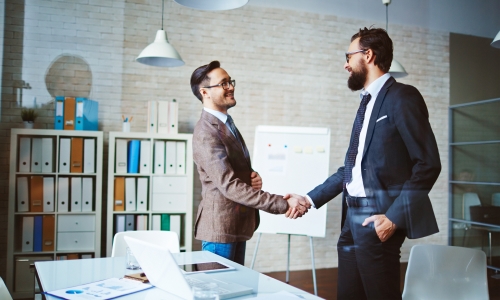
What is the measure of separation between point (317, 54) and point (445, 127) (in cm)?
143

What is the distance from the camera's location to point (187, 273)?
2.01 meters

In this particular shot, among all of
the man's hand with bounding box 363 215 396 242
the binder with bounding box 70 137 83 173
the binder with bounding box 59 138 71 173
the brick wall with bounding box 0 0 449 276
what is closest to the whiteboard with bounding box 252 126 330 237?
the brick wall with bounding box 0 0 449 276

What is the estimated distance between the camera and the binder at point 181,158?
445cm

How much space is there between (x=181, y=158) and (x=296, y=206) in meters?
1.54

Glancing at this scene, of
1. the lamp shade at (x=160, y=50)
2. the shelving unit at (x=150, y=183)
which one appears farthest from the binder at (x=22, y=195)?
the lamp shade at (x=160, y=50)

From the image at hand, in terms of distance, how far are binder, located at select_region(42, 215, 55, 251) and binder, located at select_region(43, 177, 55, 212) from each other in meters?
0.08

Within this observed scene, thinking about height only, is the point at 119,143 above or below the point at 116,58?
below

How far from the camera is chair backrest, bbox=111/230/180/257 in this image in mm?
2930

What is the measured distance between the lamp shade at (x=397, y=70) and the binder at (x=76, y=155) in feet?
8.96

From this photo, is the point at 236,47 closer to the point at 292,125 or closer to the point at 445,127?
the point at 292,125

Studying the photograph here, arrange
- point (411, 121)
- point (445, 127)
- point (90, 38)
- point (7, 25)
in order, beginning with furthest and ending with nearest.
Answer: point (90, 38)
point (7, 25)
point (445, 127)
point (411, 121)

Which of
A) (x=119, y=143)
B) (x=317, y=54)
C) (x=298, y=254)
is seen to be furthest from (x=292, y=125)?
(x=119, y=143)

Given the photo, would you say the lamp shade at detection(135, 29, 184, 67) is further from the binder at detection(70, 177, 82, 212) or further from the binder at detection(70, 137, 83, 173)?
the binder at detection(70, 177, 82, 212)

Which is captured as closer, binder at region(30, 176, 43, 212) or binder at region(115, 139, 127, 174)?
binder at region(30, 176, 43, 212)
